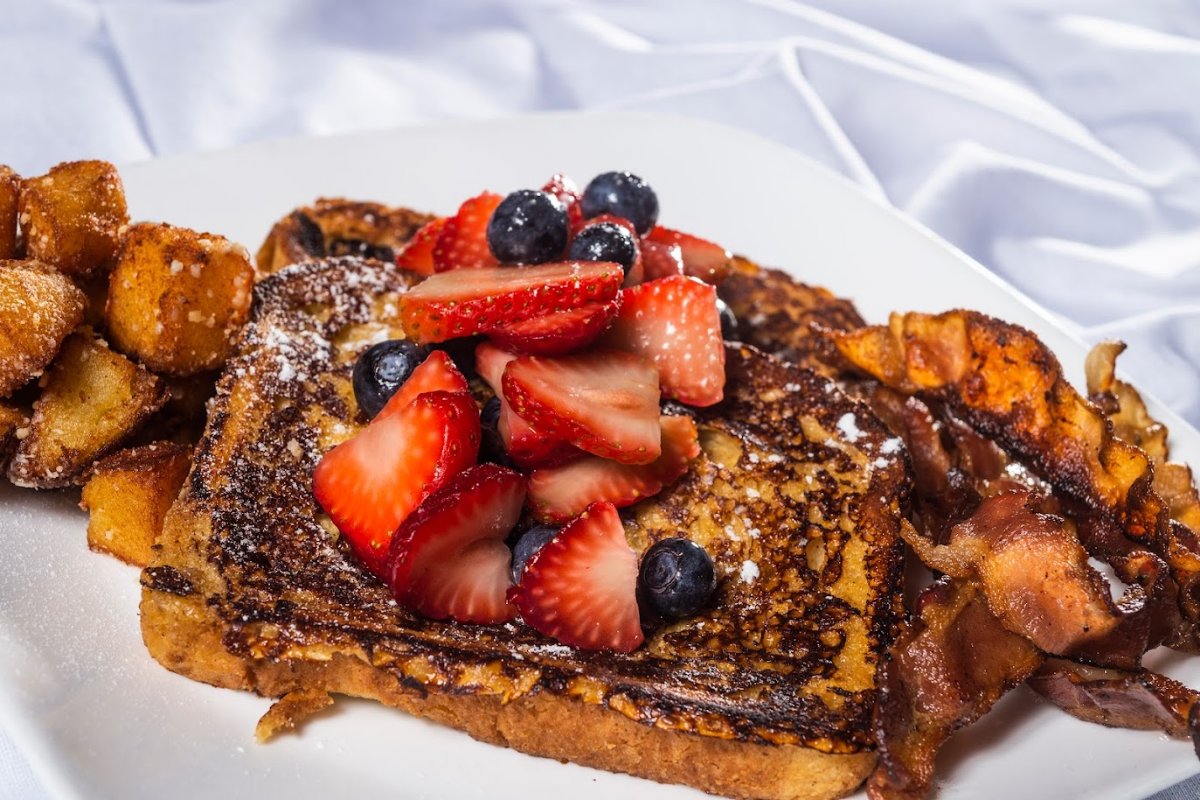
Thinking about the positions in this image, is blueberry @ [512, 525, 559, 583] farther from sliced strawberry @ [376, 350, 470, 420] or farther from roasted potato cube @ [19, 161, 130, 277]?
roasted potato cube @ [19, 161, 130, 277]

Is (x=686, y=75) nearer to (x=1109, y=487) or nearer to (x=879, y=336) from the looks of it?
(x=879, y=336)

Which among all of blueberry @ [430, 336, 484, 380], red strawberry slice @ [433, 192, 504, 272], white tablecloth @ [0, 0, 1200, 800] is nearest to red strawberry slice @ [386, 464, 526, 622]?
blueberry @ [430, 336, 484, 380]

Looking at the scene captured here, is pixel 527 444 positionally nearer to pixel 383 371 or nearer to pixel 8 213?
pixel 383 371

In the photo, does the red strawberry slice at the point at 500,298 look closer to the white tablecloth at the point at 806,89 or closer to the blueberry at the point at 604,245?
the blueberry at the point at 604,245

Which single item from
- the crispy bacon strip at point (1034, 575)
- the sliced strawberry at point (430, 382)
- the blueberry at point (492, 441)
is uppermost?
the sliced strawberry at point (430, 382)

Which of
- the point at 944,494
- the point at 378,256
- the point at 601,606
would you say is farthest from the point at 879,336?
the point at 378,256

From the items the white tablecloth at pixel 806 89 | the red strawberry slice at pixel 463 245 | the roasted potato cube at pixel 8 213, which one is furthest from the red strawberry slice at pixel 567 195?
the white tablecloth at pixel 806 89
